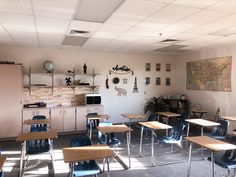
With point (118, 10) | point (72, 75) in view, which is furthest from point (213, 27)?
point (72, 75)

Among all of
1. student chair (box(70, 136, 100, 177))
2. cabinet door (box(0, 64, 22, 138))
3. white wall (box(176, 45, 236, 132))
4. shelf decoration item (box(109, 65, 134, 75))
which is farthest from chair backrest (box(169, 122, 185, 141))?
cabinet door (box(0, 64, 22, 138))

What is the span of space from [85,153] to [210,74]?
5.76 metres

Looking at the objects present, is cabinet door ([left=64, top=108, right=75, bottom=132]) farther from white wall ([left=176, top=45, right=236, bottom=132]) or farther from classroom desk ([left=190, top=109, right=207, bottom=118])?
white wall ([left=176, top=45, right=236, bottom=132])

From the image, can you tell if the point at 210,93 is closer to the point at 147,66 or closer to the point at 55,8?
the point at 147,66

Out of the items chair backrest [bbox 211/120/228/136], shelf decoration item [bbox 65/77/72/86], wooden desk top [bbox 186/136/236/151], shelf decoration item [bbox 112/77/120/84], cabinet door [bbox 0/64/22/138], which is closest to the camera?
wooden desk top [bbox 186/136/236/151]

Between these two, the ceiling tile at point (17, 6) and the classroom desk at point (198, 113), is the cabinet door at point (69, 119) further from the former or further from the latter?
the classroom desk at point (198, 113)

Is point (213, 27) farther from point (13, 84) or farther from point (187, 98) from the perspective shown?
point (13, 84)

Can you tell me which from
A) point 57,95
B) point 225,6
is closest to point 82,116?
point 57,95

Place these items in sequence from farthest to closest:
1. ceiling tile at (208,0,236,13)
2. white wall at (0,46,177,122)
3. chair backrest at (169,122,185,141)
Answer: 1. white wall at (0,46,177,122)
2. chair backrest at (169,122,185,141)
3. ceiling tile at (208,0,236,13)

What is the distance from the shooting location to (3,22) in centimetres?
412

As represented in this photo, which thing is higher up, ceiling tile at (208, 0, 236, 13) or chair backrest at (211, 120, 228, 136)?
ceiling tile at (208, 0, 236, 13)

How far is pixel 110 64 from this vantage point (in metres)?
7.82

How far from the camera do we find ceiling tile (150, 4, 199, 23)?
3.33 metres

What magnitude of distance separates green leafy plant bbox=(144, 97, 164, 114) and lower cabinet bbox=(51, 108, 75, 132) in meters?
3.07
